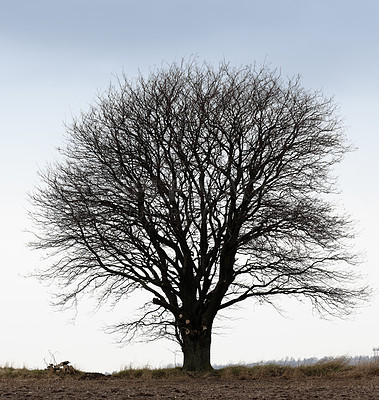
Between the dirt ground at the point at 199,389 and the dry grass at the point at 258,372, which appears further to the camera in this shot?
the dry grass at the point at 258,372

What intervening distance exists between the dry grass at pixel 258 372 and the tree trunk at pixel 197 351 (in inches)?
13.7

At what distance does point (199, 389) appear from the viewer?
12.7m

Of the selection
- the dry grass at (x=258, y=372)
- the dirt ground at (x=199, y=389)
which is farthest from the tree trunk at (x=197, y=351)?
the dirt ground at (x=199, y=389)

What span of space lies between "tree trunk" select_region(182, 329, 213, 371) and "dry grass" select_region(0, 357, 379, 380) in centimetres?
35

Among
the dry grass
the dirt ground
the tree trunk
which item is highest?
the tree trunk

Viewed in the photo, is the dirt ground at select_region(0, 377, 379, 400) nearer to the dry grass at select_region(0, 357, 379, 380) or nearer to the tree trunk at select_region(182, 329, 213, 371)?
the dry grass at select_region(0, 357, 379, 380)

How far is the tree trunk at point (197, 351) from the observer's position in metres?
16.9

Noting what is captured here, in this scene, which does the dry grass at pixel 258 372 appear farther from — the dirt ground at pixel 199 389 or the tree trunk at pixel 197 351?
the dirt ground at pixel 199 389

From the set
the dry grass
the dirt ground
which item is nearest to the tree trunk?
the dry grass

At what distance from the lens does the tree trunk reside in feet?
55.4

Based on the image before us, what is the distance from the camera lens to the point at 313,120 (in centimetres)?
1769

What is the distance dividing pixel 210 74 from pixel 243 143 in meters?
2.52

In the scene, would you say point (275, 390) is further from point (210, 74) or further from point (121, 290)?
point (210, 74)

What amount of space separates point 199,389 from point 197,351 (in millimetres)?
4213
